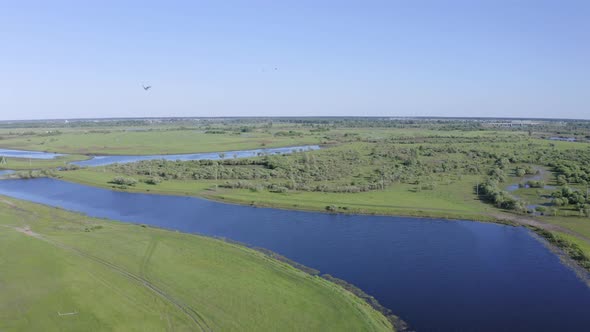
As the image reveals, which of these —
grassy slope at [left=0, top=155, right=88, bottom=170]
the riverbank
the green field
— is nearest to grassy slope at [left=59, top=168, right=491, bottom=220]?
the riverbank

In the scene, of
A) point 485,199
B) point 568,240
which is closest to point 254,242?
point 568,240

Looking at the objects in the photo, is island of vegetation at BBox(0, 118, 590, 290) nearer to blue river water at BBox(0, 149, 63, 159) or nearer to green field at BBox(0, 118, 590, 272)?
green field at BBox(0, 118, 590, 272)

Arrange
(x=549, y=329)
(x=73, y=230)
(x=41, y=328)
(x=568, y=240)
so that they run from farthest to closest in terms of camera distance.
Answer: (x=73, y=230) < (x=568, y=240) < (x=549, y=329) < (x=41, y=328)

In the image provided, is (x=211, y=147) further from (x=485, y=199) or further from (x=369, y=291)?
(x=369, y=291)

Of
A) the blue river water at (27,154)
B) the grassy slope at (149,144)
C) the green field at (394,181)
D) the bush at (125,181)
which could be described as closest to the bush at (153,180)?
the green field at (394,181)

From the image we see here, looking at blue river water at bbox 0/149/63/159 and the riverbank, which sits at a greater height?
blue river water at bbox 0/149/63/159

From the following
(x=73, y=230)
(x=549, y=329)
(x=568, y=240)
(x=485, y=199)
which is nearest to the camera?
(x=549, y=329)

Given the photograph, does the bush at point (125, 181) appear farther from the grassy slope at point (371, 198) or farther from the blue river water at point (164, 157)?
the blue river water at point (164, 157)
